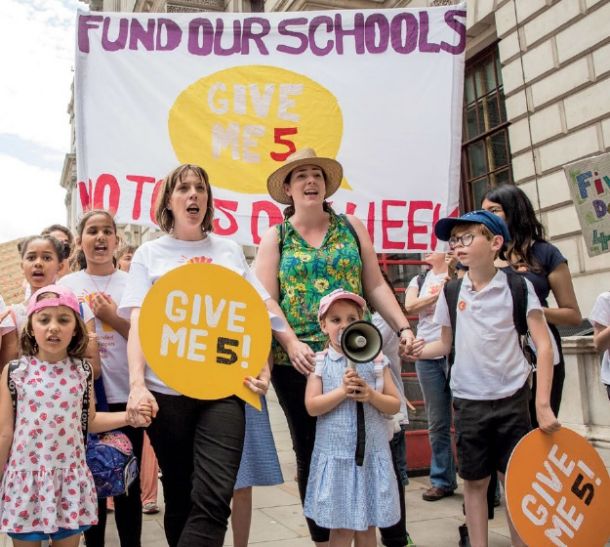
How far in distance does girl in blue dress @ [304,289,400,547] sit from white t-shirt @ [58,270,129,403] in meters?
1.14

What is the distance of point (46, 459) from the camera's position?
2.91 meters

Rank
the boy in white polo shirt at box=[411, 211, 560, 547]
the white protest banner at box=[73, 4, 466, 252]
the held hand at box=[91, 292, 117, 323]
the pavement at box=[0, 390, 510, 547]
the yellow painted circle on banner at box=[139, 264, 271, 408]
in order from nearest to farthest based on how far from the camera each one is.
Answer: the yellow painted circle on banner at box=[139, 264, 271, 408] < the boy in white polo shirt at box=[411, 211, 560, 547] < the held hand at box=[91, 292, 117, 323] < the pavement at box=[0, 390, 510, 547] < the white protest banner at box=[73, 4, 466, 252]

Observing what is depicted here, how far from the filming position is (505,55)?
946 centimetres

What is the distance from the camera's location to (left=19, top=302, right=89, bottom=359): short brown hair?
3.11 meters

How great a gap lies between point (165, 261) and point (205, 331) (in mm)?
441

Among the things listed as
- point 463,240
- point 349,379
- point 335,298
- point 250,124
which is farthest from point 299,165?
point 250,124

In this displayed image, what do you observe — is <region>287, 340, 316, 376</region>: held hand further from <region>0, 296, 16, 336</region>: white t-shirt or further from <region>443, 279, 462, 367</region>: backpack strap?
→ <region>0, 296, 16, 336</region>: white t-shirt

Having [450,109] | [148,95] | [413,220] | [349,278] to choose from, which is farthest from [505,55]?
[349,278]

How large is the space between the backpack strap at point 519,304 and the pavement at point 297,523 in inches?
59.4

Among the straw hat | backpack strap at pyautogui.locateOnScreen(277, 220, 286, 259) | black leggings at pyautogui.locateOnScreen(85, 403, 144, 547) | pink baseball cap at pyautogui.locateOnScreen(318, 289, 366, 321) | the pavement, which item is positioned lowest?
the pavement

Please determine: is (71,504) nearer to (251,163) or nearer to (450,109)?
(251,163)

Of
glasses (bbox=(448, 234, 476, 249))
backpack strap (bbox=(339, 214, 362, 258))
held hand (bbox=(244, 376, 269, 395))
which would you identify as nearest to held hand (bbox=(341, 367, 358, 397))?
held hand (bbox=(244, 376, 269, 395))

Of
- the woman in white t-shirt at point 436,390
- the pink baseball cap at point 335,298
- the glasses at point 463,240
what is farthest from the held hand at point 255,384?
the woman in white t-shirt at point 436,390

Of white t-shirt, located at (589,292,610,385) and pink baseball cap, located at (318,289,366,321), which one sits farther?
white t-shirt, located at (589,292,610,385)
